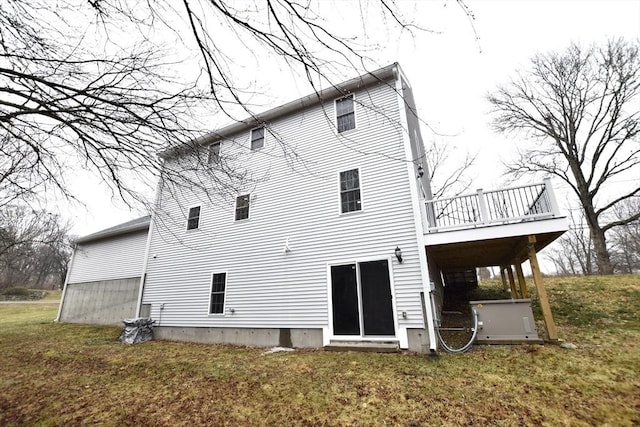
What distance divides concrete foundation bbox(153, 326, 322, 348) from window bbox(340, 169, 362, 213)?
11.5 ft

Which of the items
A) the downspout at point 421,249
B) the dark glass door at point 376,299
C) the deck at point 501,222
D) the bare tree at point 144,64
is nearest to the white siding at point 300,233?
the downspout at point 421,249

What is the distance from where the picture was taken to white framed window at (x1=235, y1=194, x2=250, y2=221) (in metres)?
9.54

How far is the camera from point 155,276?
10.8 m

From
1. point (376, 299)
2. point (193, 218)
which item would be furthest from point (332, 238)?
point (193, 218)

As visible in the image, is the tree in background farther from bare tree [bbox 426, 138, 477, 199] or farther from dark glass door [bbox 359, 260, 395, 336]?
bare tree [bbox 426, 138, 477, 199]

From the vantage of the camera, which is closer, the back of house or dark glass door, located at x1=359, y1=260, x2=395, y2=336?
dark glass door, located at x1=359, y1=260, x2=395, y2=336

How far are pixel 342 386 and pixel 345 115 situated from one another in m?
7.37

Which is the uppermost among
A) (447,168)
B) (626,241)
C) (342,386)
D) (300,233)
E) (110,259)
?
(447,168)

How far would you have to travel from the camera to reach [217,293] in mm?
9195

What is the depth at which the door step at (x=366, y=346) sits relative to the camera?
6070mm

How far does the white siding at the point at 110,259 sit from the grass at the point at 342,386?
536cm

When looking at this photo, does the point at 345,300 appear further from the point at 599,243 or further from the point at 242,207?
the point at 599,243

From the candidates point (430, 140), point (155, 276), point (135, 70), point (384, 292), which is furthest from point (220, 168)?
point (430, 140)

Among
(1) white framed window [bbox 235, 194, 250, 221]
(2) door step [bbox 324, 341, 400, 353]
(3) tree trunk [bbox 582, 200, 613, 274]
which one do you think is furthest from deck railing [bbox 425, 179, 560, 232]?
(3) tree trunk [bbox 582, 200, 613, 274]
